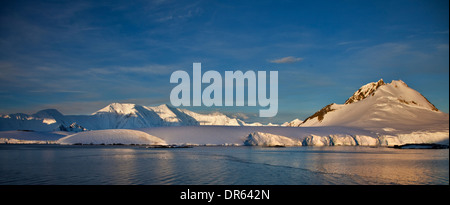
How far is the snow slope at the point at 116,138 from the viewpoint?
241ft

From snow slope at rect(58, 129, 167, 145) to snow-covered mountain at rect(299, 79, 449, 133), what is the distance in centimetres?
5014

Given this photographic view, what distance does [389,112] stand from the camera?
Answer: 339 ft

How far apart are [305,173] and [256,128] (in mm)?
58902

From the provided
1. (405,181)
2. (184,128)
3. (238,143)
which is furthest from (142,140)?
(405,181)

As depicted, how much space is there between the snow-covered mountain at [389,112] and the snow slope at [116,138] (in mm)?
50136

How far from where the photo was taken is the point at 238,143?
72312 mm

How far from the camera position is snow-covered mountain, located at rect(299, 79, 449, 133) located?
3568 inches

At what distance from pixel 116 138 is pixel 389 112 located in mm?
75102
